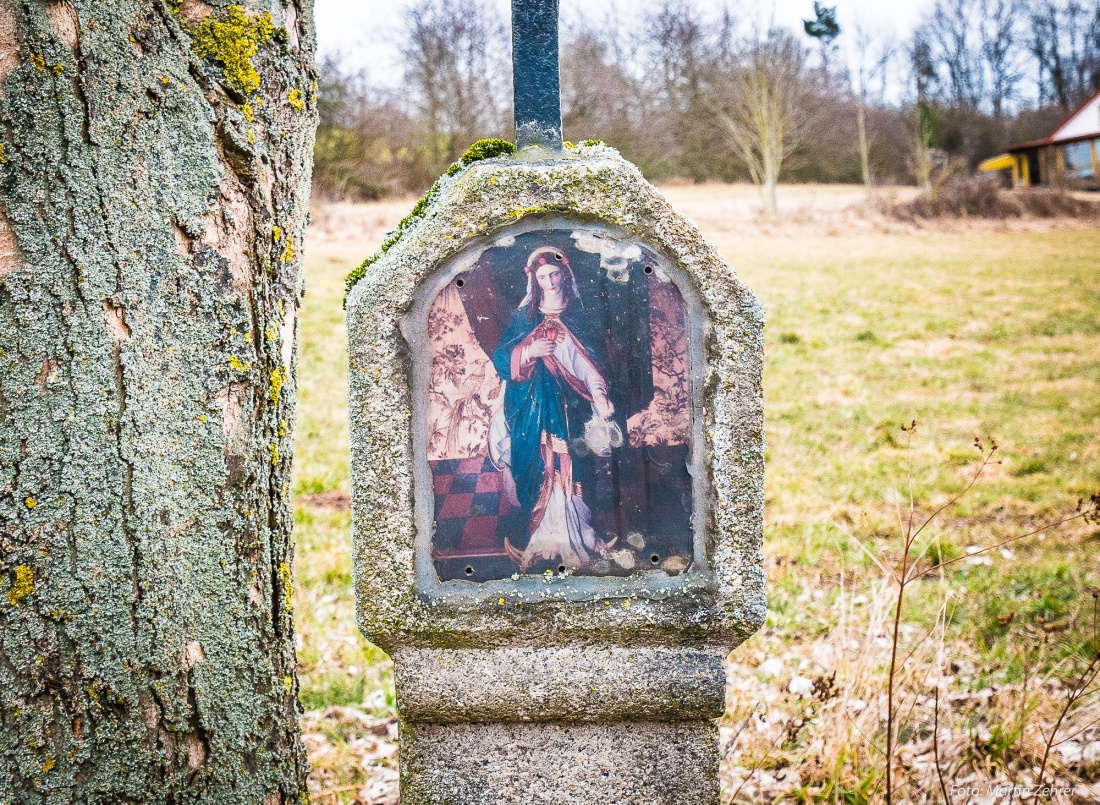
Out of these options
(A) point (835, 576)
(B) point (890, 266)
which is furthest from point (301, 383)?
(B) point (890, 266)

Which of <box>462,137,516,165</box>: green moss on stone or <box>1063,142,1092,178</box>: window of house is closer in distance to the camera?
<box>462,137,516,165</box>: green moss on stone

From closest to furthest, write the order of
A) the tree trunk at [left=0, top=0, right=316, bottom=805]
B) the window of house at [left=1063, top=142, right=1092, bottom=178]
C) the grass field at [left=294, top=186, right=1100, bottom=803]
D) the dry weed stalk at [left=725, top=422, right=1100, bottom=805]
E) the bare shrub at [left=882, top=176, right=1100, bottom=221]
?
the tree trunk at [left=0, top=0, right=316, bottom=805] → the dry weed stalk at [left=725, top=422, right=1100, bottom=805] → the grass field at [left=294, top=186, right=1100, bottom=803] → the bare shrub at [left=882, top=176, right=1100, bottom=221] → the window of house at [left=1063, top=142, right=1092, bottom=178]

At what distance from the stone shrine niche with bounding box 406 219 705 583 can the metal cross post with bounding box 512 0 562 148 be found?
0.26 meters

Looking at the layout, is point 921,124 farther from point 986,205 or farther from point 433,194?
point 433,194

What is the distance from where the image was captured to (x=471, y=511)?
193 cm

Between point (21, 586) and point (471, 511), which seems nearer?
point (21, 586)

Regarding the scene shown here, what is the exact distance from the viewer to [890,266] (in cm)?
1277

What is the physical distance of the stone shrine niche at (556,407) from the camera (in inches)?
74.6

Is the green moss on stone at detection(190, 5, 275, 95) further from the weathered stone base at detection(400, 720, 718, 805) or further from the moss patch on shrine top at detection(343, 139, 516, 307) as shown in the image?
the weathered stone base at detection(400, 720, 718, 805)

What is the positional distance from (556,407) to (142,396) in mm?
915

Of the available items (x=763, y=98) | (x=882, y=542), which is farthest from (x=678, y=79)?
(x=882, y=542)

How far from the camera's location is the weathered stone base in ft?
6.51

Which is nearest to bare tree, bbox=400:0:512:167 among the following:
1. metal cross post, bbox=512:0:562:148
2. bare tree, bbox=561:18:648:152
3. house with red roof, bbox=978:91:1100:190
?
bare tree, bbox=561:18:648:152

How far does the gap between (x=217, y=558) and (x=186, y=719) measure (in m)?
0.37
